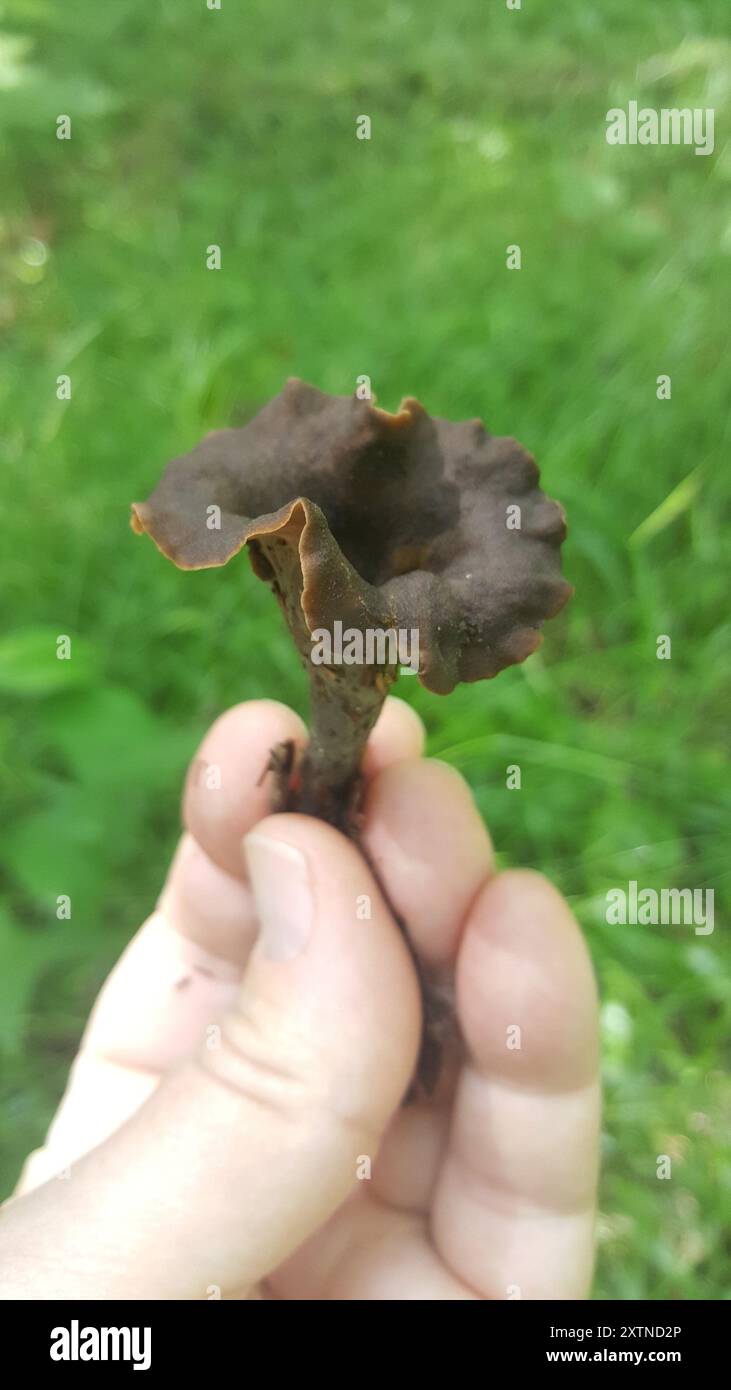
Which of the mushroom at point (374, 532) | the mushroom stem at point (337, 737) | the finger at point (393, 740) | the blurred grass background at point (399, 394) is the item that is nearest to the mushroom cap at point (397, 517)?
the mushroom at point (374, 532)

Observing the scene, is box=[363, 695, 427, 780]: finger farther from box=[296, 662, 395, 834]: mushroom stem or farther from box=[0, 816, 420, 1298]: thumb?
box=[0, 816, 420, 1298]: thumb

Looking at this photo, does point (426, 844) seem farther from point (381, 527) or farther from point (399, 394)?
point (399, 394)

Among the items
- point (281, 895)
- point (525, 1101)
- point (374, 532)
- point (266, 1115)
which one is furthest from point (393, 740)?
point (266, 1115)

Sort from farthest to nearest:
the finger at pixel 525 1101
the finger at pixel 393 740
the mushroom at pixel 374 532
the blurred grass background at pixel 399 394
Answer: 1. the blurred grass background at pixel 399 394
2. the finger at pixel 393 740
3. the finger at pixel 525 1101
4. the mushroom at pixel 374 532

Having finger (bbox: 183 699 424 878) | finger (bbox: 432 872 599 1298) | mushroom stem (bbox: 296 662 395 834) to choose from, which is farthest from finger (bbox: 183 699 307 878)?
finger (bbox: 432 872 599 1298)

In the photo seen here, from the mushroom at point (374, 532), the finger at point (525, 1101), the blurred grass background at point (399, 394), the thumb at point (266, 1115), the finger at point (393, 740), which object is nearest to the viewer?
the mushroom at point (374, 532)

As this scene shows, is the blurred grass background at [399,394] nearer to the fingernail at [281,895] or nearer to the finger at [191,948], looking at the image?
the finger at [191,948]
